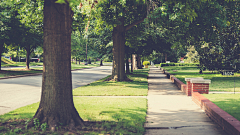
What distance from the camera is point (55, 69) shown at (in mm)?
5457

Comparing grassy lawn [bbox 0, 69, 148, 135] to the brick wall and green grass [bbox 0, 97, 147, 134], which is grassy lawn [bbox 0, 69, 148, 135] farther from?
the brick wall

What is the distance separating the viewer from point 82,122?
5.68 m

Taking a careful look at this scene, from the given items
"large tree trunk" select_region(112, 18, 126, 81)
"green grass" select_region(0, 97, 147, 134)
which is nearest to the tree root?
"green grass" select_region(0, 97, 147, 134)

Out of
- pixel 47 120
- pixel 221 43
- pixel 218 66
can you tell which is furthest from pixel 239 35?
pixel 47 120

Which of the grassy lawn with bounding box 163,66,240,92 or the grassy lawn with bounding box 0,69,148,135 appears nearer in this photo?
the grassy lawn with bounding box 0,69,148,135

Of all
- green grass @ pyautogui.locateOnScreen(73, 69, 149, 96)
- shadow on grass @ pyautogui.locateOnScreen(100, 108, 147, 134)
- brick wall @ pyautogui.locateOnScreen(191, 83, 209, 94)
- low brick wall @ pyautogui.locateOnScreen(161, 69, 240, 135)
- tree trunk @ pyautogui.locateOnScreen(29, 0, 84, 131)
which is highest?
tree trunk @ pyautogui.locateOnScreen(29, 0, 84, 131)

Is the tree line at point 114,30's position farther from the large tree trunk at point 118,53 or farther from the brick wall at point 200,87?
the brick wall at point 200,87

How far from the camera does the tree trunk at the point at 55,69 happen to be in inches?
215

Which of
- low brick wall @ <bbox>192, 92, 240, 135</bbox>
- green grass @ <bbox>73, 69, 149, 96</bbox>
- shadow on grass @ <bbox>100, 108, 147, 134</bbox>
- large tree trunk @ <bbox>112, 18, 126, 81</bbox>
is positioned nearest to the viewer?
low brick wall @ <bbox>192, 92, 240, 135</bbox>

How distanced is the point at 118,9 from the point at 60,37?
400 inches

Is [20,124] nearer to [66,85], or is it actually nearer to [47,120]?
[47,120]

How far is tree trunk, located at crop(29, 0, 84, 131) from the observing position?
546cm

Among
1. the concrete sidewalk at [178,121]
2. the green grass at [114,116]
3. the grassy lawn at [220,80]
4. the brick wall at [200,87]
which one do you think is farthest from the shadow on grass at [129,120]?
the grassy lawn at [220,80]

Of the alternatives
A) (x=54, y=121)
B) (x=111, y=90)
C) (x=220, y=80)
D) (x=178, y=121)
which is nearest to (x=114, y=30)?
(x=111, y=90)
